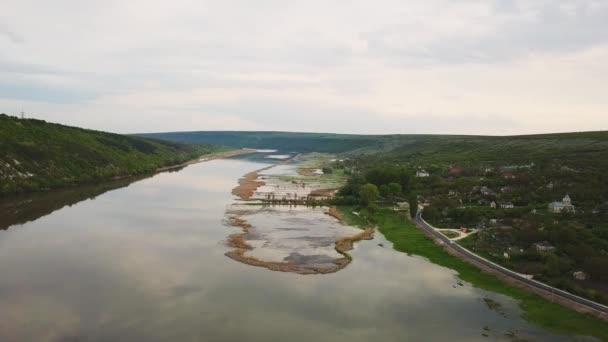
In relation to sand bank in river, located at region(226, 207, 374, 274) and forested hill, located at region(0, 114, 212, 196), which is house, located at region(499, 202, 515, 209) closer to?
sand bank in river, located at region(226, 207, 374, 274)

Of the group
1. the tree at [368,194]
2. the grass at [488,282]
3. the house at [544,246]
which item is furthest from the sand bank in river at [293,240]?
the house at [544,246]

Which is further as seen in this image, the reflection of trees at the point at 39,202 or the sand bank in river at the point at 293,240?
the reflection of trees at the point at 39,202

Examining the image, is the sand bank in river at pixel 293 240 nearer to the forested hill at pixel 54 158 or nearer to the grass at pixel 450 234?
the grass at pixel 450 234

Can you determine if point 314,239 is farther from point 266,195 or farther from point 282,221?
point 266,195

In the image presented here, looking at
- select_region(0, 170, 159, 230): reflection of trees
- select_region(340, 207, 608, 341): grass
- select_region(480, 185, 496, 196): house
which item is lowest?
select_region(340, 207, 608, 341): grass

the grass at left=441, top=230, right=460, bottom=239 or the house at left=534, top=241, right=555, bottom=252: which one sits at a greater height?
the house at left=534, top=241, right=555, bottom=252

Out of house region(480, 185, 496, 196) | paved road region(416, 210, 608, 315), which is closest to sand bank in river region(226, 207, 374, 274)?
paved road region(416, 210, 608, 315)

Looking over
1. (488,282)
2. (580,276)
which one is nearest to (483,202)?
(580,276)
